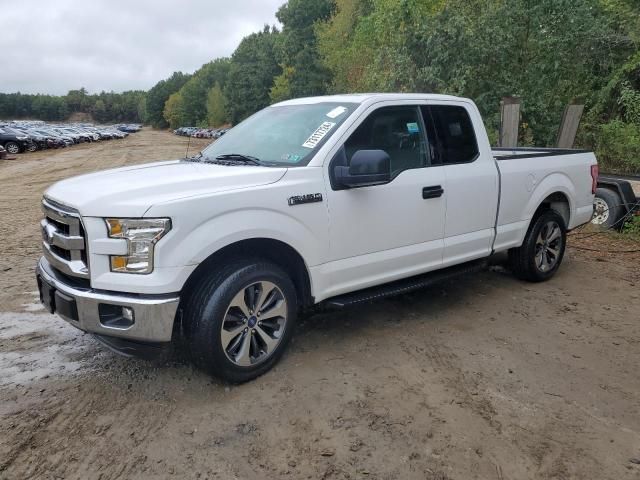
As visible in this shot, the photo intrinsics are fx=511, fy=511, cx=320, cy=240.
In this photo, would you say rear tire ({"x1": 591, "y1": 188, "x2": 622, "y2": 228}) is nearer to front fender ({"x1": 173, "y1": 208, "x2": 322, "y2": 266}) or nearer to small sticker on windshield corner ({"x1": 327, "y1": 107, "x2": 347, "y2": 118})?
small sticker on windshield corner ({"x1": 327, "y1": 107, "x2": 347, "y2": 118})

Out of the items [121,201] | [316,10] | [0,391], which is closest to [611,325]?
[121,201]

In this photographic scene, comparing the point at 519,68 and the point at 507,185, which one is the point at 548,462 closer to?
the point at 507,185

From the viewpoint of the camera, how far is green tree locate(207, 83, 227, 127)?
94.9 m

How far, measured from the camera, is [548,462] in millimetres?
2662

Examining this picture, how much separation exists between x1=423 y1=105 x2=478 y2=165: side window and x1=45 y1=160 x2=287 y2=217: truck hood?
5.48 ft

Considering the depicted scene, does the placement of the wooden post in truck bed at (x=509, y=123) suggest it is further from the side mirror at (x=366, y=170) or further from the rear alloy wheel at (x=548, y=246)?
the side mirror at (x=366, y=170)

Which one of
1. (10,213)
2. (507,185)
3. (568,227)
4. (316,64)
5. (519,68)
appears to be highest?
(316,64)

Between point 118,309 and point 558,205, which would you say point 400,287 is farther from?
point 558,205

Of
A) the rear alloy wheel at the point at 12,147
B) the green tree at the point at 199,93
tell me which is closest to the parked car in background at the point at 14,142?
the rear alloy wheel at the point at 12,147

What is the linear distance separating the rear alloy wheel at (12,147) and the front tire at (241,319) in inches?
1299

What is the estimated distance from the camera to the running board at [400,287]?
376 cm

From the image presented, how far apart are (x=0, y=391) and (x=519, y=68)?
16.5 metres

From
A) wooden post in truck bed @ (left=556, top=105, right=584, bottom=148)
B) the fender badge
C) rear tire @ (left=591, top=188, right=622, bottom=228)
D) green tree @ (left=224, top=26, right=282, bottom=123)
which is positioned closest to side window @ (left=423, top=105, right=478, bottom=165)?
the fender badge

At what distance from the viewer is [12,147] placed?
3061 centimetres
